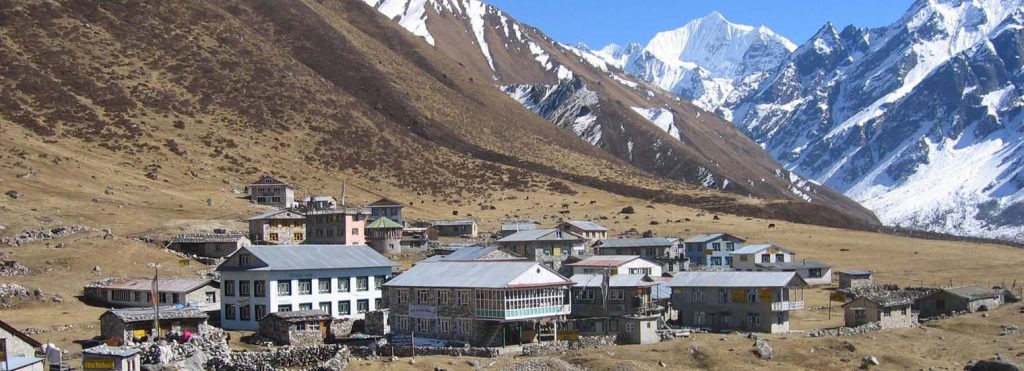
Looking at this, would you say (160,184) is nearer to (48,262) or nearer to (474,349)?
(48,262)

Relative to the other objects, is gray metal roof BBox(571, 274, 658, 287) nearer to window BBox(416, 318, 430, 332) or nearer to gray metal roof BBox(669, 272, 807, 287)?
gray metal roof BBox(669, 272, 807, 287)

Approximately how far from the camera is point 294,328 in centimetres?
6359

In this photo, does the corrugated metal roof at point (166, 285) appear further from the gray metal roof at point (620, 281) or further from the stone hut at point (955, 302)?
the stone hut at point (955, 302)

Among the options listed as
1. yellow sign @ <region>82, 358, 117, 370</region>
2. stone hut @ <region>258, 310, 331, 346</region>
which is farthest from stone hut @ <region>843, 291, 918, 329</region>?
yellow sign @ <region>82, 358, 117, 370</region>

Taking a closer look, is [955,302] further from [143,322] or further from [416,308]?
[143,322]

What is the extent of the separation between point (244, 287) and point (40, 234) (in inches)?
1227

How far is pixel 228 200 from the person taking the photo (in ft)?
447

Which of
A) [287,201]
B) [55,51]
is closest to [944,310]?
[287,201]

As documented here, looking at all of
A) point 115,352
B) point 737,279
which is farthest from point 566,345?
point 115,352

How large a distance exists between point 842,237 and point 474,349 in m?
99.0

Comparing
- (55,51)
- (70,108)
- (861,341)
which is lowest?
(861,341)

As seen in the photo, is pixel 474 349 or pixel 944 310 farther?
pixel 944 310

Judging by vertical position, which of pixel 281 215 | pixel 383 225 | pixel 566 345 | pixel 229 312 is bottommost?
pixel 566 345

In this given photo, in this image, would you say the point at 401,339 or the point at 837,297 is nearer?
the point at 401,339
